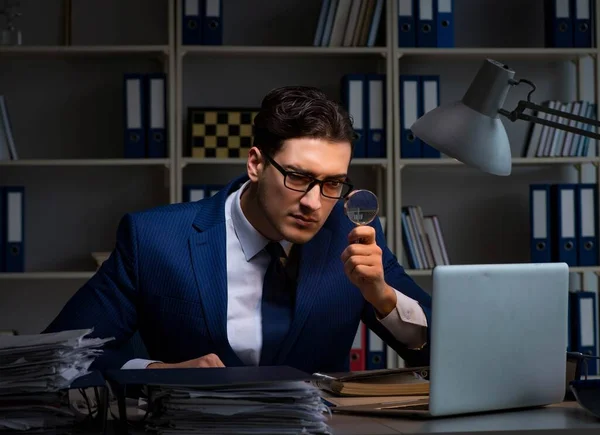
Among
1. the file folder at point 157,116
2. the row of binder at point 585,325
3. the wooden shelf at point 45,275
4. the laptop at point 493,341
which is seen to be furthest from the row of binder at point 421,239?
the laptop at point 493,341

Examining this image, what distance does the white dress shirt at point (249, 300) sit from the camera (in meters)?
2.00

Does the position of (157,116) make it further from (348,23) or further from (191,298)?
(191,298)

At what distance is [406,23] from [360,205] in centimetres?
225

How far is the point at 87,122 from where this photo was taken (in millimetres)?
4008

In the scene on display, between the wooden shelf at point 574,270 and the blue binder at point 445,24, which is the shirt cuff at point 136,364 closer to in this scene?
the wooden shelf at point 574,270

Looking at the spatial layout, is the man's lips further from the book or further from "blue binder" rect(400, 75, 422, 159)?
"blue binder" rect(400, 75, 422, 159)

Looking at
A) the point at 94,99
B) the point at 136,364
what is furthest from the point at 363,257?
the point at 94,99

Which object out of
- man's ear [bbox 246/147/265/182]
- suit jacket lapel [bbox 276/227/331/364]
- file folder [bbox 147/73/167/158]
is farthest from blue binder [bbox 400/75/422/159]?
man's ear [bbox 246/147/265/182]

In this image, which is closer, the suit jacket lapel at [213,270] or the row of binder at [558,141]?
the suit jacket lapel at [213,270]

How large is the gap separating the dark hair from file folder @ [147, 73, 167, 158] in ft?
5.65

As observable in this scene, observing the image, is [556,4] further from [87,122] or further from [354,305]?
[354,305]

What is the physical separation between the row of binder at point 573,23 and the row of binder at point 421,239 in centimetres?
92

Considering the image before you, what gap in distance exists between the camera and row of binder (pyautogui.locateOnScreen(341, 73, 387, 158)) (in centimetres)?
381

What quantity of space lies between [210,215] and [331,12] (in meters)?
1.92
